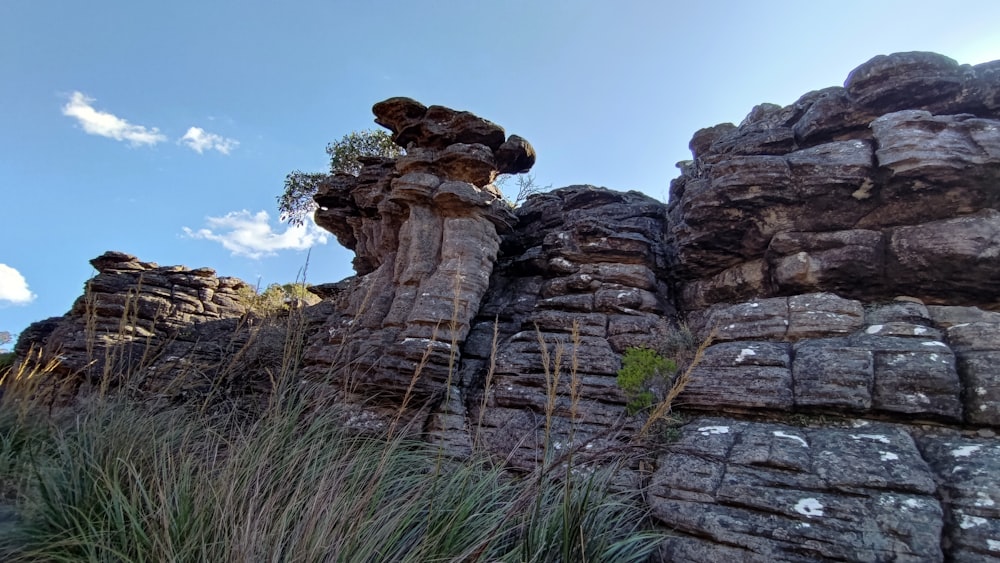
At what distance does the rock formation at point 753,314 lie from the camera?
3631mm

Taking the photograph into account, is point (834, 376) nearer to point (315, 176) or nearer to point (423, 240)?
point (423, 240)

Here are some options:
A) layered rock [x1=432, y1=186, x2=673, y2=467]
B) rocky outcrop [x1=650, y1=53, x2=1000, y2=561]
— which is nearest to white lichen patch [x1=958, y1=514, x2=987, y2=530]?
rocky outcrop [x1=650, y1=53, x2=1000, y2=561]

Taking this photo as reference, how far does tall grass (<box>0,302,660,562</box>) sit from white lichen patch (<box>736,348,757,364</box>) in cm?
230

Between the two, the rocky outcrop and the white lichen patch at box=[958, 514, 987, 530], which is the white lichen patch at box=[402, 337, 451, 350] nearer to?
the rocky outcrop

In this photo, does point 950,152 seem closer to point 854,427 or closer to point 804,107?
point 804,107

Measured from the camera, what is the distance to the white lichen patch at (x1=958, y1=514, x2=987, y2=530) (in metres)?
3.22

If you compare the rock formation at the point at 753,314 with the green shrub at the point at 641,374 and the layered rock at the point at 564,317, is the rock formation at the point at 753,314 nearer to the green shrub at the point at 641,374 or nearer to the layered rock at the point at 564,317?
the layered rock at the point at 564,317

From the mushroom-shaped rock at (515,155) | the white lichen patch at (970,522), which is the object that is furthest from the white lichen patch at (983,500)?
the mushroom-shaped rock at (515,155)

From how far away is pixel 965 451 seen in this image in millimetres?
3760

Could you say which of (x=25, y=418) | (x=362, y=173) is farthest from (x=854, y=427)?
(x=362, y=173)

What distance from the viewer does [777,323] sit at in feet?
18.6

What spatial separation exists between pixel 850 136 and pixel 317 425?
6999mm

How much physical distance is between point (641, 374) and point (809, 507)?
1.94 meters

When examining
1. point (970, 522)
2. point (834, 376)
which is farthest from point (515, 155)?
point (970, 522)
